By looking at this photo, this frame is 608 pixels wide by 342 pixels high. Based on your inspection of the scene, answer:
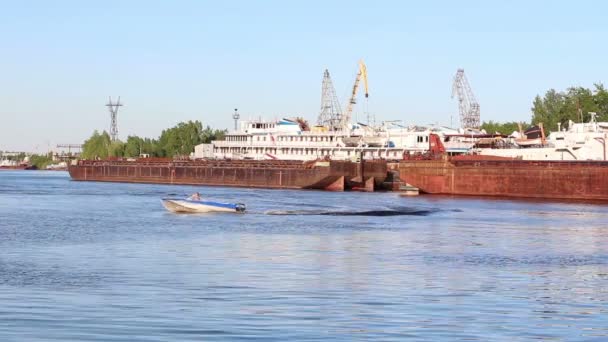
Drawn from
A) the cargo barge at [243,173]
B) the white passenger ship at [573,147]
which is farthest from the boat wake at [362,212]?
the cargo barge at [243,173]

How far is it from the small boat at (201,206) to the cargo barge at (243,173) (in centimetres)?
4869

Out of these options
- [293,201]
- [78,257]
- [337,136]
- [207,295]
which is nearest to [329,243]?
[78,257]

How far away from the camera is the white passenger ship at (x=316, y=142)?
14362cm

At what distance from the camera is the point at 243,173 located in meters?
141

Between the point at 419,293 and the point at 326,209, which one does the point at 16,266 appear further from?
the point at 326,209

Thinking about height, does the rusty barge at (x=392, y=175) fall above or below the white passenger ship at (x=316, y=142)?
below

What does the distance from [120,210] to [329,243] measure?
108 ft

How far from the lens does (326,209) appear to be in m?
83.2

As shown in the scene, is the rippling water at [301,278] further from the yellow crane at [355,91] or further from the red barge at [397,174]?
the yellow crane at [355,91]

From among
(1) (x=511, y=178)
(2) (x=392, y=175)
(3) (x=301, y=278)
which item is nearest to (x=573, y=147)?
(1) (x=511, y=178)

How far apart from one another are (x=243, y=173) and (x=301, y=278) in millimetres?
104726

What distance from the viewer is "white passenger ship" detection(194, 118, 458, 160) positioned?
144 metres

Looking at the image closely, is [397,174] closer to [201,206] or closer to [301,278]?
[201,206]

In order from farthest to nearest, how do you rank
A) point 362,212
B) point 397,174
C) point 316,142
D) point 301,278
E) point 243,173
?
point 316,142 < point 243,173 < point 397,174 < point 362,212 < point 301,278
